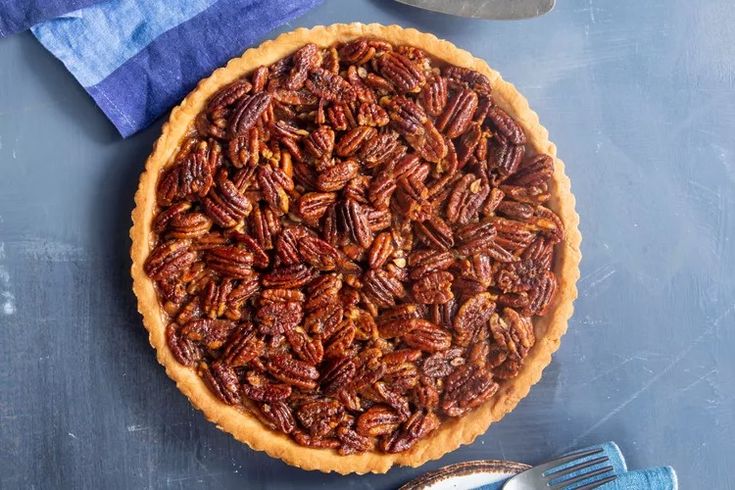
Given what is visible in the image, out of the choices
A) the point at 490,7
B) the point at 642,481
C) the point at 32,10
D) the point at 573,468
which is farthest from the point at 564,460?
the point at 32,10

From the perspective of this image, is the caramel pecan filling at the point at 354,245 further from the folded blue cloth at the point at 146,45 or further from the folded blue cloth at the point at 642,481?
the folded blue cloth at the point at 642,481

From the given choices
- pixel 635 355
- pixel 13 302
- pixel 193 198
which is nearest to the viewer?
pixel 193 198

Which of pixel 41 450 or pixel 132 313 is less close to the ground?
pixel 132 313

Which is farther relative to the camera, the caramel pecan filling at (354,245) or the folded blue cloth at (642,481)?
the folded blue cloth at (642,481)

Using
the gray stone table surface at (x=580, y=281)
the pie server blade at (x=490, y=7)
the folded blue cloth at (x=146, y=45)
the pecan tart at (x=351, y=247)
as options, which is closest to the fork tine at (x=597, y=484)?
the gray stone table surface at (x=580, y=281)

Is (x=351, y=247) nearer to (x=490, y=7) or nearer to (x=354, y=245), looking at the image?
(x=354, y=245)

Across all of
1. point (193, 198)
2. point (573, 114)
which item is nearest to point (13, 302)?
point (193, 198)

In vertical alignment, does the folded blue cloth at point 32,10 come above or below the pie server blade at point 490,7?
above

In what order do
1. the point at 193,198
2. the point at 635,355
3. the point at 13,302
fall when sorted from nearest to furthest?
the point at 193,198
the point at 13,302
the point at 635,355

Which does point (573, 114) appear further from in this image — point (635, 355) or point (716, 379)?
point (716, 379)
